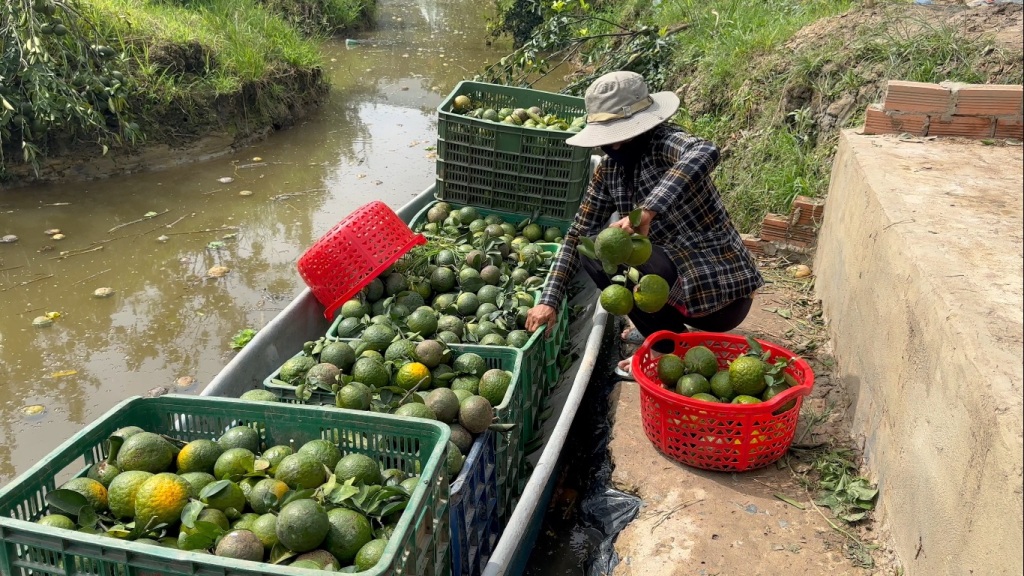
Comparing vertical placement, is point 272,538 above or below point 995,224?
below

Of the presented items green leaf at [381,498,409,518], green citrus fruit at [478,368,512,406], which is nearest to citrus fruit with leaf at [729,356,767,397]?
green citrus fruit at [478,368,512,406]

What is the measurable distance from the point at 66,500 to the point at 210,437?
1.55ft

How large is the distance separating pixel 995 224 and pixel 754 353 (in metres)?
0.90

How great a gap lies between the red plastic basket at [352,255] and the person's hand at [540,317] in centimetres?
75

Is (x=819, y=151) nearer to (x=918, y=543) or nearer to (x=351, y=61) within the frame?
(x=918, y=543)

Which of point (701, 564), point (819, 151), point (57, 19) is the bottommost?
point (701, 564)

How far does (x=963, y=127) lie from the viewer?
3852 mm

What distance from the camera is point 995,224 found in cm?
262

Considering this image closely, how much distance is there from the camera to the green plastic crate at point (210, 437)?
1689 mm

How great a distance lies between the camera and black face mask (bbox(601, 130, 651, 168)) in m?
3.27

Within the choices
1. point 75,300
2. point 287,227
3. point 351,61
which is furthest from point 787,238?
point 351,61

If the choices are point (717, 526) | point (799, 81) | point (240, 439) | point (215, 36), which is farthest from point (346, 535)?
point (215, 36)

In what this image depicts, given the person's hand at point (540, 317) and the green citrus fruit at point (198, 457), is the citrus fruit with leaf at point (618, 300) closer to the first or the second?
the person's hand at point (540, 317)

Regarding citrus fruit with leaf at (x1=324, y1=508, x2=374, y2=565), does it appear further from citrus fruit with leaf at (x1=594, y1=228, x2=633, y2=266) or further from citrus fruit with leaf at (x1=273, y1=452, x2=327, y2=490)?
citrus fruit with leaf at (x1=594, y1=228, x2=633, y2=266)
